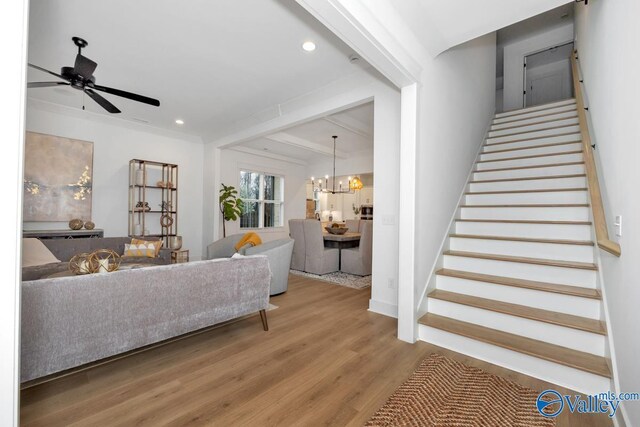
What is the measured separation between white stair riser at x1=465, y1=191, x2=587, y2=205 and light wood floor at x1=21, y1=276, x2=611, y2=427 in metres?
2.04

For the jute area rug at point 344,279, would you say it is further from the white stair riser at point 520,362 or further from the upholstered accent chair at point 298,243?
the white stair riser at point 520,362

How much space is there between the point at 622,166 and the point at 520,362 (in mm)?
1483

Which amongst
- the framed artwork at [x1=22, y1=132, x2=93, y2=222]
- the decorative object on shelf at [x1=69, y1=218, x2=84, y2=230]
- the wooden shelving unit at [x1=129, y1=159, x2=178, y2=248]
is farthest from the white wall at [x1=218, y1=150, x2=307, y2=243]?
the decorative object on shelf at [x1=69, y1=218, x2=84, y2=230]

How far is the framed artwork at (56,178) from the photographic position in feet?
13.9

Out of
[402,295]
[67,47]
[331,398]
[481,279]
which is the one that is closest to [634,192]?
[481,279]

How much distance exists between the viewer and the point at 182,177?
6.02m

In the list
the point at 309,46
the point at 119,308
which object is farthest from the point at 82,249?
the point at 309,46

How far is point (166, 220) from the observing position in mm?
5508

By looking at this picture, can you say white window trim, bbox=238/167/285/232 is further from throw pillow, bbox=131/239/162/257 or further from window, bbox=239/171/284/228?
throw pillow, bbox=131/239/162/257

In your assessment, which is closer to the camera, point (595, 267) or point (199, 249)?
point (595, 267)

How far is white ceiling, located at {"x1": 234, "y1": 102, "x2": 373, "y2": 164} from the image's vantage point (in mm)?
5148

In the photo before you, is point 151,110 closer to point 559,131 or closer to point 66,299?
point 66,299

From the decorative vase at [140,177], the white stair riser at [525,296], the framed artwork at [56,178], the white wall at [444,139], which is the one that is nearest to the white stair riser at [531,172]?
the white wall at [444,139]

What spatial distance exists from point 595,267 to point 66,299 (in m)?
3.86
